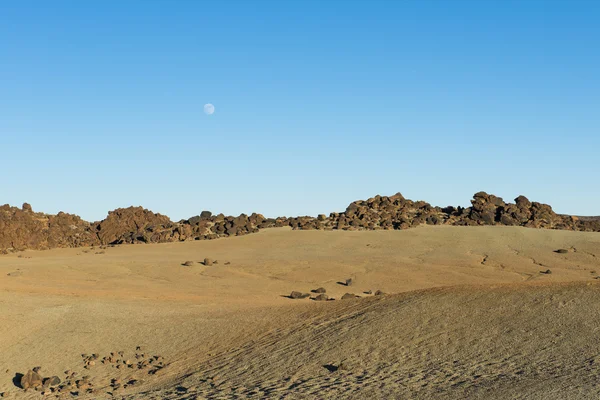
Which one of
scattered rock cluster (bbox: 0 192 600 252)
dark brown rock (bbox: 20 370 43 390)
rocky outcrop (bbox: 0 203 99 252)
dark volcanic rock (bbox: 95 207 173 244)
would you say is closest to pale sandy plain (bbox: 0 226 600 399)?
dark brown rock (bbox: 20 370 43 390)

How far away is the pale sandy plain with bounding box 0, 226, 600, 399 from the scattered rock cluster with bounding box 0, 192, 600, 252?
702 centimetres

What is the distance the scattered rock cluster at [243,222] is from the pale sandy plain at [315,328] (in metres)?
7.02

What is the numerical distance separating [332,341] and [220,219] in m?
22.5

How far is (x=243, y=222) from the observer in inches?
1268

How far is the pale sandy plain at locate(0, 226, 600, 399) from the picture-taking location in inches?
370

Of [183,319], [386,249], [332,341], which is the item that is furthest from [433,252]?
[332,341]

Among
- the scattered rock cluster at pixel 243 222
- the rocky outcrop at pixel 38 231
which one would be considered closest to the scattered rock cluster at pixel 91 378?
the scattered rock cluster at pixel 243 222

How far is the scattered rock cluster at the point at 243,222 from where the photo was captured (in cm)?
3158

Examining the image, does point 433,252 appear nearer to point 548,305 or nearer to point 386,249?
point 386,249

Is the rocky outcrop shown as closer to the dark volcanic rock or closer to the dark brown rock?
the dark volcanic rock

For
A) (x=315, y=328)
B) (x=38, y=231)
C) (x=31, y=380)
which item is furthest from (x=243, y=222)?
(x=31, y=380)

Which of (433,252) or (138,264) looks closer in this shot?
(138,264)

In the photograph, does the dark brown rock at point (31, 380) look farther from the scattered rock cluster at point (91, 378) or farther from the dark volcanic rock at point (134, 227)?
the dark volcanic rock at point (134, 227)

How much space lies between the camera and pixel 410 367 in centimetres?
991
